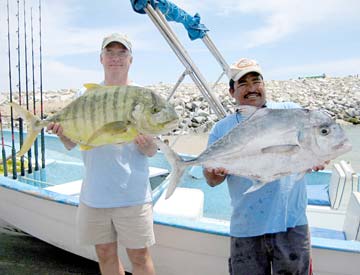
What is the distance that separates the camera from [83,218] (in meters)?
2.76

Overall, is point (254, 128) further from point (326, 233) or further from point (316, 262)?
point (326, 233)

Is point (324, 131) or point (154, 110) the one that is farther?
point (154, 110)

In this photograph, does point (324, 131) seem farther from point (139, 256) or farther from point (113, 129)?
point (139, 256)

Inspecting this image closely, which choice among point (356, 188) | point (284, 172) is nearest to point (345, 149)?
point (284, 172)

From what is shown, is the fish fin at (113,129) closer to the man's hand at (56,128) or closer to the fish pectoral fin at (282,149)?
A: the man's hand at (56,128)

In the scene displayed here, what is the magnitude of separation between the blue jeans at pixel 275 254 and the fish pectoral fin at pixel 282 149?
593 mm

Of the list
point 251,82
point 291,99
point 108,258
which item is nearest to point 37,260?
point 108,258

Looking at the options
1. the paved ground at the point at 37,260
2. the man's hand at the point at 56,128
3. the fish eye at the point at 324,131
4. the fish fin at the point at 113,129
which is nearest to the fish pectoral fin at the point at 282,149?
the fish eye at the point at 324,131

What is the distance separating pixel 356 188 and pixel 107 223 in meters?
3.09

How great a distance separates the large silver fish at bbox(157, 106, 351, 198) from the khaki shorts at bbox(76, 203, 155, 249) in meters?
0.74

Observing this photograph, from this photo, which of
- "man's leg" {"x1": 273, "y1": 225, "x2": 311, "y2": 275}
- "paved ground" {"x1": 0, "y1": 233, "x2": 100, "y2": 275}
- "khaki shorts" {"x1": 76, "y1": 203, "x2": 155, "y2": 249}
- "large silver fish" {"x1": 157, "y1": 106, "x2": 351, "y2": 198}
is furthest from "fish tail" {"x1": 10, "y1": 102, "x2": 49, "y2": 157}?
"paved ground" {"x1": 0, "y1": 233, "x2": 100, "y2": 275}

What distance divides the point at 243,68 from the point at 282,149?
678mm

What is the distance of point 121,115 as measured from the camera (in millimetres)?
2195

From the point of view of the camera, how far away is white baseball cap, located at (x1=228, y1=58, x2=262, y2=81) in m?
2.41
